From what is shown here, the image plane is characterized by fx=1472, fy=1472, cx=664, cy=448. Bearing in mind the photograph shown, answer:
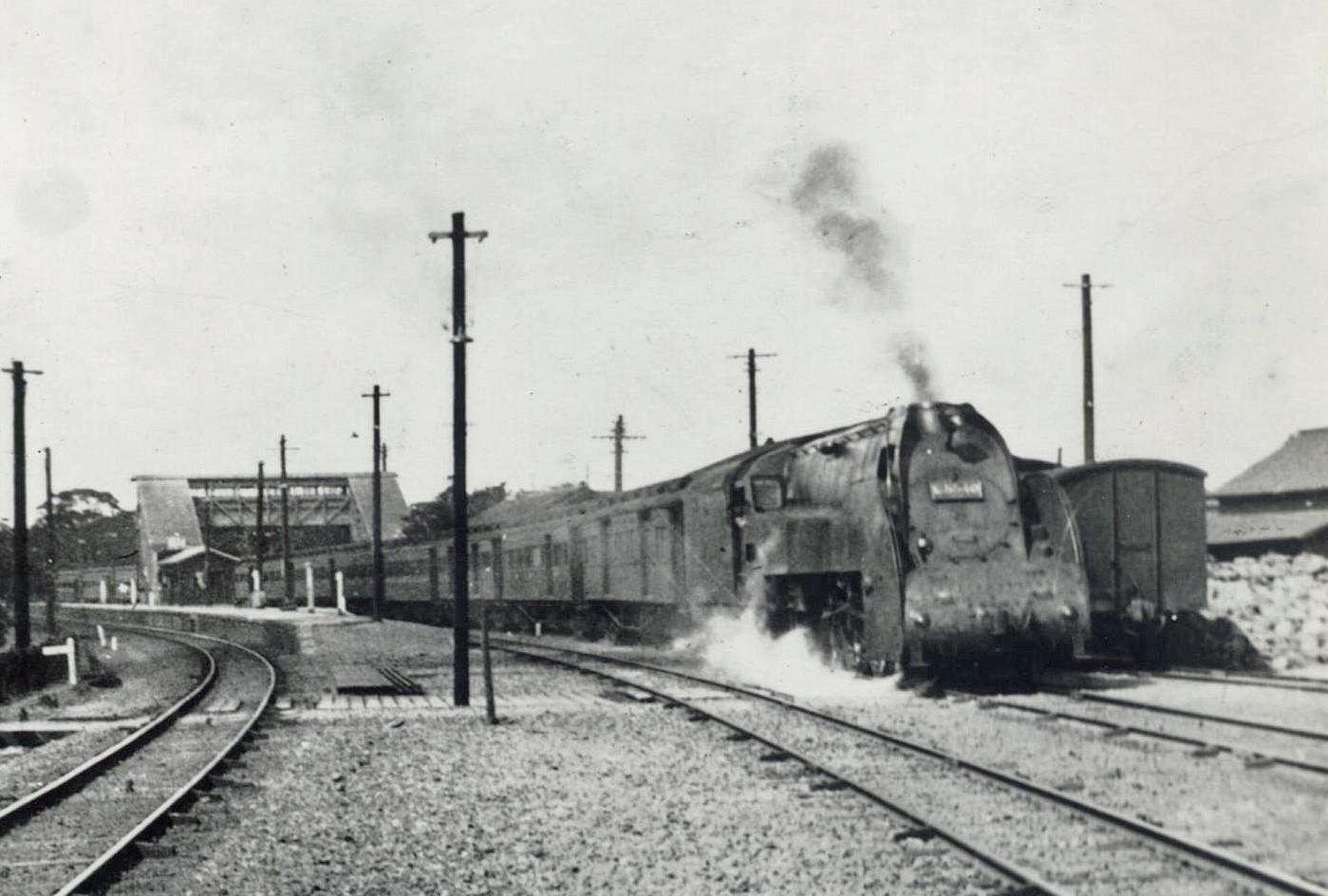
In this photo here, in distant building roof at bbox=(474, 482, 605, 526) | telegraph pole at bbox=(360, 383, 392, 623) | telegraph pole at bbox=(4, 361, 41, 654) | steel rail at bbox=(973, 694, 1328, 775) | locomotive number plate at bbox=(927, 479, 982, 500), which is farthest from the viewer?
distant building roof at bbox=(474, 482, 605, 526)

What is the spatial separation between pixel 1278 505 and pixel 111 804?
39706mm

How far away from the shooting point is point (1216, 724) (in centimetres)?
1206

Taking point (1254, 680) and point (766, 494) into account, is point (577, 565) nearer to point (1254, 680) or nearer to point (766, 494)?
point (766, 494)

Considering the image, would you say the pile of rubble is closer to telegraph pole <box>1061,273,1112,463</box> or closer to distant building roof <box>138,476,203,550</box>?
telegraph pole <box>1061,273,1112,463</box>

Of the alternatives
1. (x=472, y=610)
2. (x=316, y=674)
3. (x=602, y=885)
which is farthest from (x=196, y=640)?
(x=602, y=885)

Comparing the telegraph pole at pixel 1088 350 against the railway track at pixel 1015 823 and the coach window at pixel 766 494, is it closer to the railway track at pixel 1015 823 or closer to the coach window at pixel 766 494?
the coach window at pixel 766 494

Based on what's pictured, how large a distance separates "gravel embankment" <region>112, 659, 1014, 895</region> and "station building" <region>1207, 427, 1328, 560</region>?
26285mm

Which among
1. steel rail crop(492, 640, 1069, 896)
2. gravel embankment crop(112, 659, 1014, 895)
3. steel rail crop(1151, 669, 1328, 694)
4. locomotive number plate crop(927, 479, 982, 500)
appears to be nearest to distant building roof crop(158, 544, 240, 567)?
steel rail crop(1151, 669, 1328, 694)

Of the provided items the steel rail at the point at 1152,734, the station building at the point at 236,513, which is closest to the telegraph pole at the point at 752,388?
the steel rail at the point at 1152,734

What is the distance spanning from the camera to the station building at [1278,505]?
1374 inches

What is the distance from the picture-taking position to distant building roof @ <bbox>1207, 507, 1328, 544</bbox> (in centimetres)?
3475

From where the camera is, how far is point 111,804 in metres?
10.3

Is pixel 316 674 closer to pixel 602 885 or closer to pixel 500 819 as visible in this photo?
pixel 500 819

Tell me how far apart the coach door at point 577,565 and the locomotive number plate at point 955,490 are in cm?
1493
